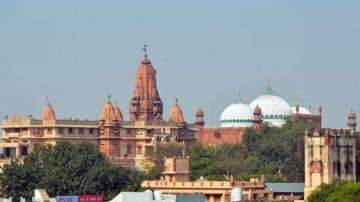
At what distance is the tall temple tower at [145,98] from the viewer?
138750mm

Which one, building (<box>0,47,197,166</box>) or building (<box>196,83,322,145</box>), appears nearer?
building (<box>0,47,197,166</box>)

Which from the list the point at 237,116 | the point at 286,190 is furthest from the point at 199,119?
the point at 286,190

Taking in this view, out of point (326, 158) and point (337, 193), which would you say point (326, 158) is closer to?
point (326, 158)

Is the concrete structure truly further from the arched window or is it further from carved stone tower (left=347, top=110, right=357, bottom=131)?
carved stone tower (left=347, top=110, right=357, bottom=131)

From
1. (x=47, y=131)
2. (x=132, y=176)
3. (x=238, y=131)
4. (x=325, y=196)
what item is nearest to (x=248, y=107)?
(x=238, y=131)

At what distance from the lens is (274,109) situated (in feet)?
477

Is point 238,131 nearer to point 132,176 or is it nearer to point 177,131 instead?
point 177,131

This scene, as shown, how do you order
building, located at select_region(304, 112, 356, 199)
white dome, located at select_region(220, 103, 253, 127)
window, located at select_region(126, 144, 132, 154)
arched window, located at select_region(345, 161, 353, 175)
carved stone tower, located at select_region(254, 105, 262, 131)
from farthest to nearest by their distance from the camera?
white dome, located at select_region(220, 103, 253, 127) → carved stone tower, located at select_region(254, 105, 262, 131) → window, located at select_region(126, 144, 132, 154) → arched window, located at select_region(345, 161, 353, 175) → building, located at select_region(304, 112, 356, 199)

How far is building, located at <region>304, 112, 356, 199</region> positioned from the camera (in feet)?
266

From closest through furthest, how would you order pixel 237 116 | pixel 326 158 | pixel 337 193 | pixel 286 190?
pixel 337 193 → pixel 326 158 → pixel 286 190 → pixel 237 116

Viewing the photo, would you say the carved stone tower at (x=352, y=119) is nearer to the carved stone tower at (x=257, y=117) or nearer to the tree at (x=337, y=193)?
Answer: the carved stone tower at (x=257, y=117)

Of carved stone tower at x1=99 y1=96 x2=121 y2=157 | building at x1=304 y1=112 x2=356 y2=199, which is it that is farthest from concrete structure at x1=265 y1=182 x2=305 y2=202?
carved stone tower at x1=99 y1=96 x2=121 y2=157

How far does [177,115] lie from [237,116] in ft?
31.9

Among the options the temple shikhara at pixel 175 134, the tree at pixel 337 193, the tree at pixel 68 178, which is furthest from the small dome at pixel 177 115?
the tree at pixel 337 193
